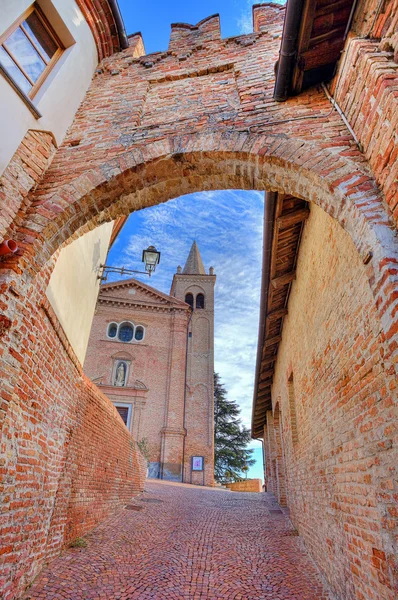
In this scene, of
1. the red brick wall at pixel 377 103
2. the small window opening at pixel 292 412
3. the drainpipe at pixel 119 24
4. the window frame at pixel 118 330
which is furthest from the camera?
the window frame at pixel 118 330

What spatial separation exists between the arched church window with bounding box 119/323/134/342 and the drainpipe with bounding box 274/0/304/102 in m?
20.8

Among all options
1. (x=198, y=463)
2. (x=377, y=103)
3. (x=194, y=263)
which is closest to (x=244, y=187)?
(x=377, y=103)

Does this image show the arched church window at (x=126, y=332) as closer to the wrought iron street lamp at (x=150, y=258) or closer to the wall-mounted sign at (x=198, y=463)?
the wall-mounted sign at (x=198, y=463)

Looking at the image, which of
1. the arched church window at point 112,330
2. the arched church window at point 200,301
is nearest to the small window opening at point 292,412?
the arched church window at point 112,330

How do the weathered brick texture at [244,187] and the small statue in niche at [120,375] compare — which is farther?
the small statue in niche at [120,375]

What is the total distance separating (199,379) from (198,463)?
17.0ft

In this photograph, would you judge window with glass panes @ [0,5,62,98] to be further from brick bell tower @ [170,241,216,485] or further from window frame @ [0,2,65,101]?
brick bell tower @ [170,241,216,485]

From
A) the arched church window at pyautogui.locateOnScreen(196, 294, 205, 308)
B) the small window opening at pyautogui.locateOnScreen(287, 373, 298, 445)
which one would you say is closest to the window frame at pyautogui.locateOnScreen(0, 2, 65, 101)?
the small window opening at pyautogui.locateOnScreen(287, 373, 298, 445)

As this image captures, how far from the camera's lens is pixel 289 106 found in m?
3.71

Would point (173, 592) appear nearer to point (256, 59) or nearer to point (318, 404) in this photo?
point (318, 404)

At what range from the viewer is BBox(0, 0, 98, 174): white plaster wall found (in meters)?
3.35

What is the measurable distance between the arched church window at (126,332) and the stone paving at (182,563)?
15267mm

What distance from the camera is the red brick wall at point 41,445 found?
120 inches

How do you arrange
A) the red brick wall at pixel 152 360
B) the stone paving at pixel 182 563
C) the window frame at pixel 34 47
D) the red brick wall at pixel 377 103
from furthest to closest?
the red brick wall at pixel 152 360 → the stone paving at pixel 182 563 → the window frame at pixel 34 47 → the red brick wall at pixel 377 103
